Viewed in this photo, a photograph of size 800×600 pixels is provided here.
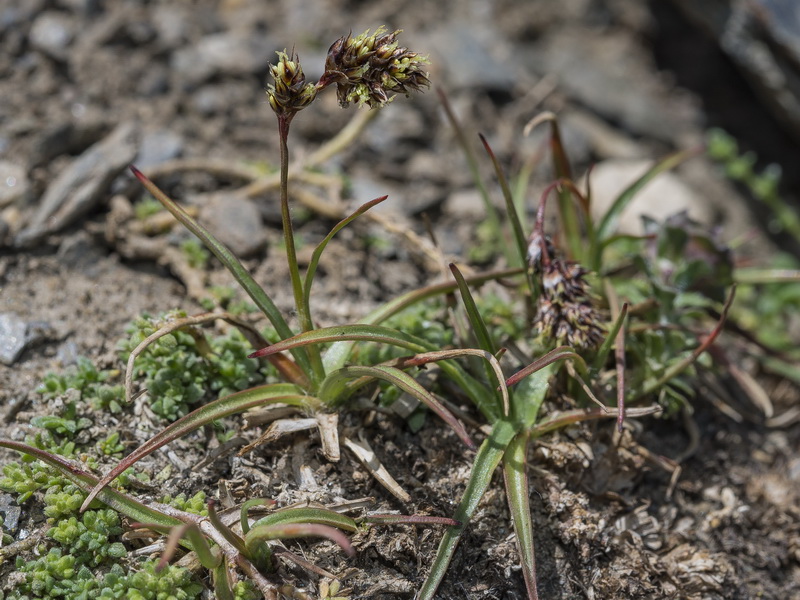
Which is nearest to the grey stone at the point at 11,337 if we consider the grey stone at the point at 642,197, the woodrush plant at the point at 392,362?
the woodrush plant at the point at 392,362

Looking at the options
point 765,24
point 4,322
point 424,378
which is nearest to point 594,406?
point 424,378

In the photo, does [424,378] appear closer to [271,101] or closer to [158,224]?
[271,101]

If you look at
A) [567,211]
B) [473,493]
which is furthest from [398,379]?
[567,211]

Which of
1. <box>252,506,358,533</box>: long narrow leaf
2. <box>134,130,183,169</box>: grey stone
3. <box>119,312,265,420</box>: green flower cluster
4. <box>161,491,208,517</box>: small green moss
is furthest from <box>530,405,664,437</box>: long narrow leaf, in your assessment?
<box>134,130,183,169</box>: grey stone

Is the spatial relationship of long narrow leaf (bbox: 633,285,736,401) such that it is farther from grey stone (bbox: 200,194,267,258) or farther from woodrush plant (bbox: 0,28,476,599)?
grey stone (bbox: 200,194,267,258)

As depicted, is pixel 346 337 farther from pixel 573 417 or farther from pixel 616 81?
pixel 616 81

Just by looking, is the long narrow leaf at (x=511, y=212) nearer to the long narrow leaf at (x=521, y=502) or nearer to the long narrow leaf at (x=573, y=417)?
the long narrow leaf at (x=573, y=417)
